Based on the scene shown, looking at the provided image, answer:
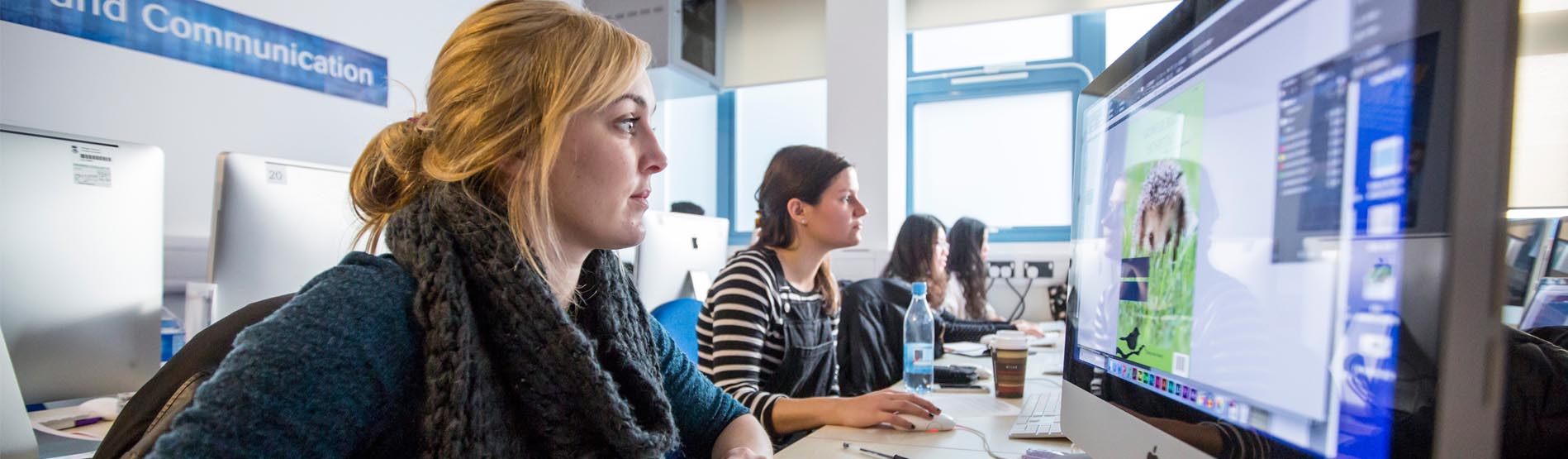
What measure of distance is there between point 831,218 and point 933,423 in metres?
0.77

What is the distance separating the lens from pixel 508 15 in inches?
34.7

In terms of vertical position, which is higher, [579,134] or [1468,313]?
[579,134]

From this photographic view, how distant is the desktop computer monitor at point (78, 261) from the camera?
1.23m

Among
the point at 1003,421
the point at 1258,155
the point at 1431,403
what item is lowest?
the point at 1003,421

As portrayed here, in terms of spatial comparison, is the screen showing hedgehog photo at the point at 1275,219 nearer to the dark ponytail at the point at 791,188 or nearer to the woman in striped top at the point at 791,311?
the woman in striped top at the point at 791,311

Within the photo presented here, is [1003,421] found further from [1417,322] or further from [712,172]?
[712,172]

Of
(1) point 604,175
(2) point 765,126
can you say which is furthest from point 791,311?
(2) point 765,126

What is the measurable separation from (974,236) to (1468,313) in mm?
3134

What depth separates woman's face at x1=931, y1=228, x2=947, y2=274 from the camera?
9.61 ft

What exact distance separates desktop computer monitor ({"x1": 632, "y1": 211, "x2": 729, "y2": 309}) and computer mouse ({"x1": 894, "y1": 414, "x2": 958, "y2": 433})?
924 millimetres

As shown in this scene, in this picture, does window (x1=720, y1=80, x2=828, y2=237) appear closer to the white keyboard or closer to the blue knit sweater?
the white keyboard

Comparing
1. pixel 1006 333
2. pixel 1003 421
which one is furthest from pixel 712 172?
pixel 1003 421

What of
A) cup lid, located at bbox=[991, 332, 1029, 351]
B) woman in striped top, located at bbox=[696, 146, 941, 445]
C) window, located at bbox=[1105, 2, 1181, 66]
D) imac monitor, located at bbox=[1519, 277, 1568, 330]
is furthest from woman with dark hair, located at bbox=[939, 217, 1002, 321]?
imac monitor, located at bbox=[1519, 277, 1568, 330]

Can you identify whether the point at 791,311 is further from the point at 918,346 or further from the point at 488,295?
the point at 488,295
